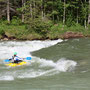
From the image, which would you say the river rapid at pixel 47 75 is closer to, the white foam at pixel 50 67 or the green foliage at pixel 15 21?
the white foam at pixel 50 67

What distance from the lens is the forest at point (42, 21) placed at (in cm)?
2009

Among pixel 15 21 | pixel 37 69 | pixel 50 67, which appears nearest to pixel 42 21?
Result: pixel 15 21

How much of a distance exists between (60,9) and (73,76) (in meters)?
18.4

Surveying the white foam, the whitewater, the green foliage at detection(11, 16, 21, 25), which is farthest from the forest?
the white foam

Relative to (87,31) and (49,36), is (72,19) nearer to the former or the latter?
(87,31)

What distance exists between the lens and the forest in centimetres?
2009

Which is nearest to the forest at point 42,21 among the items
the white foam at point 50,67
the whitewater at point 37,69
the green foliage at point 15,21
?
the green foliage at point 15,21

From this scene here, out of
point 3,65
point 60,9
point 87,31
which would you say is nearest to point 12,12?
point 60,9

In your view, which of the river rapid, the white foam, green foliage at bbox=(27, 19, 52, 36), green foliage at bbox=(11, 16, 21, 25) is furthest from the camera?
green foliage at bbox=(11, 16, 21, 25)

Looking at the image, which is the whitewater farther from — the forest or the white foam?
the forest

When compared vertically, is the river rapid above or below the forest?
below

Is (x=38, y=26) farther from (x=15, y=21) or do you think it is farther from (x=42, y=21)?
(x=15, y=21)

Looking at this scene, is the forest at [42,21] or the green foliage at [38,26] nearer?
the forest at [42,21]

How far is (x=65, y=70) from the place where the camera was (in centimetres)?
854
